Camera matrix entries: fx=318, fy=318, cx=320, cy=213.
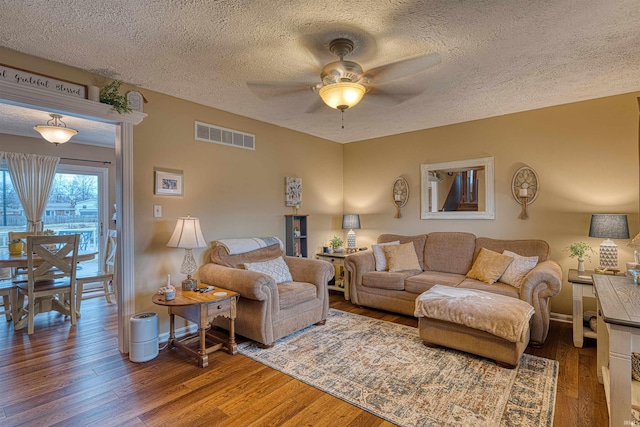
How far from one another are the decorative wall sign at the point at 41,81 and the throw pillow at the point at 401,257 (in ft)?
12.3

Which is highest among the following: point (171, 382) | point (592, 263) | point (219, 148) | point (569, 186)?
point (219, 148)

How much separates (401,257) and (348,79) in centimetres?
256

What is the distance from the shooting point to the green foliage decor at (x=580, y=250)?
11.1 feet

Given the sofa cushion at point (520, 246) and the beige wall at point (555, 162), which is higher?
the beige wall at point (555, 162)

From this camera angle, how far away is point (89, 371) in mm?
2646

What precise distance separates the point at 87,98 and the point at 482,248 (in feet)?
14.6

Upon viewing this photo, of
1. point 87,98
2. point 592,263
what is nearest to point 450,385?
point 592,263

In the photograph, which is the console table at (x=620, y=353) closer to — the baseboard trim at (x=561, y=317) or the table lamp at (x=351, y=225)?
the baseboard trim at (x=561, y=317)

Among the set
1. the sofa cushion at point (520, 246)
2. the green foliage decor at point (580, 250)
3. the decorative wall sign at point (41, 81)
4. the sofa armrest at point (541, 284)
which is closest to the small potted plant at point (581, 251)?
the green foliage decor at point (580, 250)

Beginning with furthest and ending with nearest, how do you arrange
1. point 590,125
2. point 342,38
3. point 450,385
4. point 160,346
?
point 590,125 → point 160,346 → point 450,385 → point 342,38

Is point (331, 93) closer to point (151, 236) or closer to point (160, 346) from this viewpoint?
point (151, 236)

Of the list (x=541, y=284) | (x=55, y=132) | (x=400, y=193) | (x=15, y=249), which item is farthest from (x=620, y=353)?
(x=15, y=249)

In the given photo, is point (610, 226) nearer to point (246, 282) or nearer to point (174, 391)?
point (246, 282)

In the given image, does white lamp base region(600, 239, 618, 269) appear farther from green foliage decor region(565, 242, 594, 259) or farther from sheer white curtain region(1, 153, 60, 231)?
sheer white curtain region(1, 153, 60, 231)
